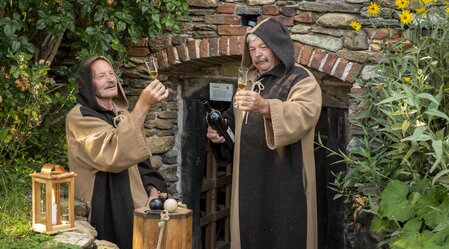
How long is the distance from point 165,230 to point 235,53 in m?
2.26

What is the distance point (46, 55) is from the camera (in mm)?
6781

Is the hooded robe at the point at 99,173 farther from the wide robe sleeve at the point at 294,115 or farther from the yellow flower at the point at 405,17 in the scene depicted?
the yellow flower at the point at 405,17

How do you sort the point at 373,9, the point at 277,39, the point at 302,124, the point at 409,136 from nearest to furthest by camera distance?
the point at 409,136
the point at 302,124
the point at 277,39
the point at 373,9

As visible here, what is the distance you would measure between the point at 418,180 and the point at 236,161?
1.18m

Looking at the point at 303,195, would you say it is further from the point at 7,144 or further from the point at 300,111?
the point at 7,144

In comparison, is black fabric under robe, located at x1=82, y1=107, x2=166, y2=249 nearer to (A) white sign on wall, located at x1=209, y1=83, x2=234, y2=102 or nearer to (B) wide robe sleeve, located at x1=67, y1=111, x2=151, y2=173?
(B) wide robe sleeve, located at x1=67, y1=111, x2=151, y2=173

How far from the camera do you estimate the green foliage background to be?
19.9 feet

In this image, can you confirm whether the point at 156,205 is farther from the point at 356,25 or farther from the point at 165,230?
the point at 356,25

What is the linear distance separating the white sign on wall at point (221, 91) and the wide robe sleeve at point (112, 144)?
1.96 metres

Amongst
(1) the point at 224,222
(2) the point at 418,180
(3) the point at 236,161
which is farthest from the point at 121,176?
(1) the point at 224,222

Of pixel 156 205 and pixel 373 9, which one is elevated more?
pixel 373 9

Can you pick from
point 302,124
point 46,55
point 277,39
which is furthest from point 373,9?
point 46,55

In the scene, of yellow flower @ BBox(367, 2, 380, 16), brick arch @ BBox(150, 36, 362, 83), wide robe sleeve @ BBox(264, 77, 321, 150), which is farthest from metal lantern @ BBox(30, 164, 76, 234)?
yellow flower @ BBox(367, 2, 380, 16)

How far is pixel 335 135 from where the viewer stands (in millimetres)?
7121
